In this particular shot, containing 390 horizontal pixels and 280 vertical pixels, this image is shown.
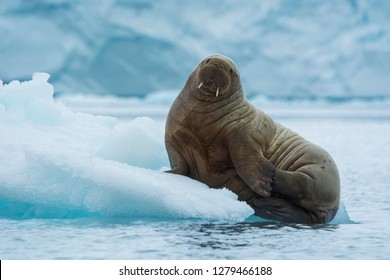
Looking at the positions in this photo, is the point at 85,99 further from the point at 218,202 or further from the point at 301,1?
the point at 218,202

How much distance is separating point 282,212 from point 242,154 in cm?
52

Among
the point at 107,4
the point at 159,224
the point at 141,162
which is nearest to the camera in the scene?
the point at 159,224

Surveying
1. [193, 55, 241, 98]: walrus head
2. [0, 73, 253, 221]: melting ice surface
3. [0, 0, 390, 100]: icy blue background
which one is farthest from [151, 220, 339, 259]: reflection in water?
[0, 0, 390, 100]: icy blue background

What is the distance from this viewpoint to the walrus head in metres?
5.58

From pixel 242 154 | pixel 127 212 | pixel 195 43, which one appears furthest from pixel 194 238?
pixel 195 43

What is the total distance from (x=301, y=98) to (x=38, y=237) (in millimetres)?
24120

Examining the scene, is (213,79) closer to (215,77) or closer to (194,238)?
(215,77)

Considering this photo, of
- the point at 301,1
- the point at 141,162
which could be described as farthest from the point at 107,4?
the point at 141,162

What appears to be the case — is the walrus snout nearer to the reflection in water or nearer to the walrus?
the walrus

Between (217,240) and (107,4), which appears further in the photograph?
(107,4)

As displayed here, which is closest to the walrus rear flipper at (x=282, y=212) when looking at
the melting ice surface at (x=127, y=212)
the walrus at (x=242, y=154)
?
the walrus at (x=242, y=154)

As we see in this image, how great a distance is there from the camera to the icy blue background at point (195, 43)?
24781 millimetres

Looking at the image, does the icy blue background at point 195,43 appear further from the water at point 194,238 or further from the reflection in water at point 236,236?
the reflection in water at point 236,236

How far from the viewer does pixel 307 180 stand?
557cm
